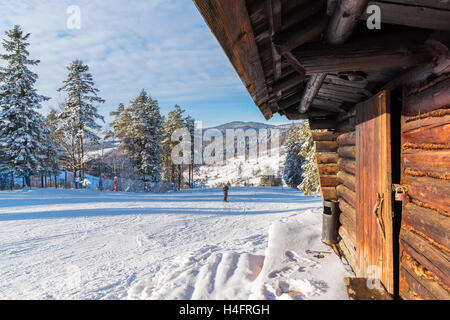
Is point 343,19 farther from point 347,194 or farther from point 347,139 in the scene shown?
point 347,194

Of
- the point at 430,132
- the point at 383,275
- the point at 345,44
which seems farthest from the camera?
the point at 383,275

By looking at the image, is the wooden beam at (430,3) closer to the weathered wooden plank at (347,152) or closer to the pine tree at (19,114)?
the weathered wooden plank at (347,152)

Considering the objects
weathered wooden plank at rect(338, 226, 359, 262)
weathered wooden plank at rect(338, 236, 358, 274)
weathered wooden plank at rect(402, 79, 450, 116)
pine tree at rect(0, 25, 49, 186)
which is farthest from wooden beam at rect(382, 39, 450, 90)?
pine tree at rect(0, 25, 49, 186)

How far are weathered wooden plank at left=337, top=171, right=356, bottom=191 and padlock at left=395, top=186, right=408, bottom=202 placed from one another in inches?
65.7

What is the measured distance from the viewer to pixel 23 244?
6938 millimetres

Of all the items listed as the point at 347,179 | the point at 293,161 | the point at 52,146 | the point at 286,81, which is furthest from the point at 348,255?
the point at 293,161

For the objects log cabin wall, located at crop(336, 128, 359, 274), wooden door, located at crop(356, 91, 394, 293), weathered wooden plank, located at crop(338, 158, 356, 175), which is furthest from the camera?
weathered wooden plank, located at crop(338, 158, 356, 175)

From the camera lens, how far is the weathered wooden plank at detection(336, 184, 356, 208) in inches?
175

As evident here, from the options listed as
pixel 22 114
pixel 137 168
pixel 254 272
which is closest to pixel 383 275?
pixel 254 272

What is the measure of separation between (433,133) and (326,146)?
3.83 m

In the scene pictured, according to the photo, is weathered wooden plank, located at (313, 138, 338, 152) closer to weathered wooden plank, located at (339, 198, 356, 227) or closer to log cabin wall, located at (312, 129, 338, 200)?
log cabin wall, located at (312, 129, 338, 200)

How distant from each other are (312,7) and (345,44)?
0.54 m

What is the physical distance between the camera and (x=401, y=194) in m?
2.72

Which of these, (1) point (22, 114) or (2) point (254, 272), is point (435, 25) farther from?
(1) point (22, 114)
